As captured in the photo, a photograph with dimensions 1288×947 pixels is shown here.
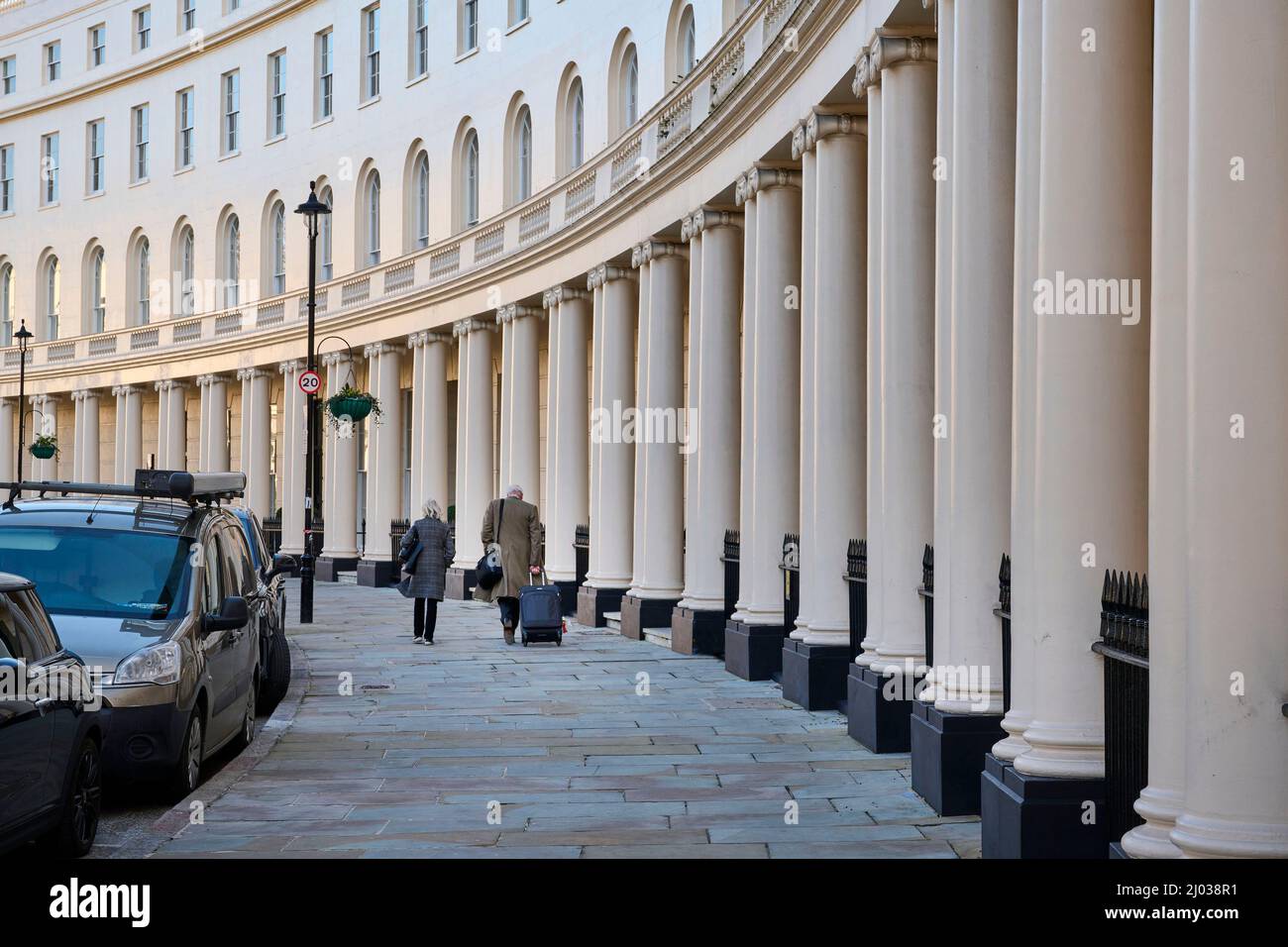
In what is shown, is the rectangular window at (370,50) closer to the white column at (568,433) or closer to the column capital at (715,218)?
the white column at (568,433)

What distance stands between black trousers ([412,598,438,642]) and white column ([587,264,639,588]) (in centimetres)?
340

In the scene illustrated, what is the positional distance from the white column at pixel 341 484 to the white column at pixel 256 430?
3233 millimetres

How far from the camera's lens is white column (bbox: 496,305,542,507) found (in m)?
29.6

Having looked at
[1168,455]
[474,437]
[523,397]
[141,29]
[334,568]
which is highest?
[141,29]

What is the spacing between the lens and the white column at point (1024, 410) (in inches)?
331

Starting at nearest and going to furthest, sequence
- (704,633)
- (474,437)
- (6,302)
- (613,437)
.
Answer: (704,633)
(613,437)
(474,437)
(6,302)

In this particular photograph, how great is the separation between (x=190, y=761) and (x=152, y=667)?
840mm

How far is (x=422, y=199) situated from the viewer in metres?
36.1

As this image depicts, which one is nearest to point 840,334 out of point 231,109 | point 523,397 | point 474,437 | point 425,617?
point 425,617

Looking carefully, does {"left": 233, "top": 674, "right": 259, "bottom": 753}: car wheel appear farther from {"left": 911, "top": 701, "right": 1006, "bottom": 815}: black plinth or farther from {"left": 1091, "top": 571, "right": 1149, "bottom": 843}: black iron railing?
{"left": 1091, "top": 571, "right": 1149, "bottom": 843}: black iron railing

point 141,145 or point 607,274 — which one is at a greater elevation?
point 141,145

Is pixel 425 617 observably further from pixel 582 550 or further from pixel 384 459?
pixel 384 459

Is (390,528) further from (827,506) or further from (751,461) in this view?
(827,506)

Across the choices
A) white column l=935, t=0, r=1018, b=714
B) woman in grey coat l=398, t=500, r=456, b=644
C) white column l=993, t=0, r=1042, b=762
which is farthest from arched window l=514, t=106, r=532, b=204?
white column l=993, t=0, r=1042, b=762
